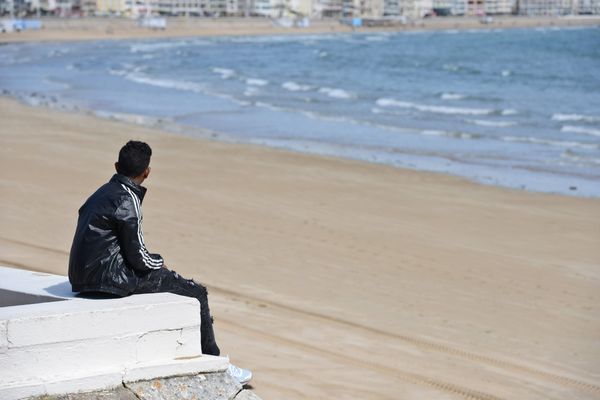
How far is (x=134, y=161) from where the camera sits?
212 inches

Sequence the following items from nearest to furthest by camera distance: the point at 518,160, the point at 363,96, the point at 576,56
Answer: the point at 518,160, the point at 363,96, the point at 576,56

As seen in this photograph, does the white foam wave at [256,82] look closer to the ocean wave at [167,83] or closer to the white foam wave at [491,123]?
the ocean wave at [167,83]

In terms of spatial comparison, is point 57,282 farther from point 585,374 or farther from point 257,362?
point 585,374

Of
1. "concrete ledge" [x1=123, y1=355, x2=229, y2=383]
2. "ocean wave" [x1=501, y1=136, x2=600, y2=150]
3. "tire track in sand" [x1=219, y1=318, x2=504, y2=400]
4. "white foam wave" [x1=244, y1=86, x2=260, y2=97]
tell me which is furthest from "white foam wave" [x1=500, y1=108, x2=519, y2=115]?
"concrete ledge" [x1=123, y1=355, x2=229, y2=383]

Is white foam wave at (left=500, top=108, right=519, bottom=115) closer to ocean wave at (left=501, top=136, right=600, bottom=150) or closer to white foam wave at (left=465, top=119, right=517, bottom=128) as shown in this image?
white foam wave at (left=465, top=119, right=517, bottom=128)

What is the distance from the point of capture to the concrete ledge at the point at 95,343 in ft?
15.7

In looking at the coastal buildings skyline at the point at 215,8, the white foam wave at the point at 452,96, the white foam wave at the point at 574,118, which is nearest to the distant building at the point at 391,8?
the coastal buildings skyline at the point at 215,8

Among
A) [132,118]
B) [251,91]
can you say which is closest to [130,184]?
[132,118]

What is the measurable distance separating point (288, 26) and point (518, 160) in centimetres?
14599

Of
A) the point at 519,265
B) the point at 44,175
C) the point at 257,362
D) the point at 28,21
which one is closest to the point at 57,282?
the point at 257,362

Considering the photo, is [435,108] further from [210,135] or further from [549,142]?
[210,135]

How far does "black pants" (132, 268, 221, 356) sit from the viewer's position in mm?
5418

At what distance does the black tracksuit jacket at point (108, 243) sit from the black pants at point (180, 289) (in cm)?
9

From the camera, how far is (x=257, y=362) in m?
7.01
